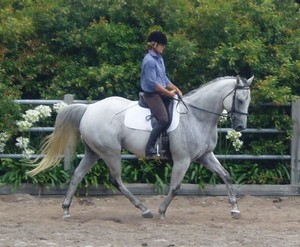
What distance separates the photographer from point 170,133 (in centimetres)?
1155

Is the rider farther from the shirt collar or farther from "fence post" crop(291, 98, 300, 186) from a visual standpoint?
"fence post" crop(291, 98, 300, 186)

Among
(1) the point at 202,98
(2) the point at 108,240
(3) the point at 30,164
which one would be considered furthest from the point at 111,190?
(2) the point at 108,240

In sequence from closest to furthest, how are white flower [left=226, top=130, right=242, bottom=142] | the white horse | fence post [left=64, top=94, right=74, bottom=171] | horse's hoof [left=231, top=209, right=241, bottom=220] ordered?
the white horse → horse's hoof [left=231, top=209, right=241, bottom=220] → fence post [left=64, top=94, right=74, bottom=171] → white flower [left=226, top=130, right=242, bottom=142]

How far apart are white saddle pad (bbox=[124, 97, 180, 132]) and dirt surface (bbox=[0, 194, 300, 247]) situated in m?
1.21

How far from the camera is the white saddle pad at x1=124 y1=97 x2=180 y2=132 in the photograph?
1159 cm

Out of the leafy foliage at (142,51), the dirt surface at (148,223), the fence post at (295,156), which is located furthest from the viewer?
the fence post at (295,156)

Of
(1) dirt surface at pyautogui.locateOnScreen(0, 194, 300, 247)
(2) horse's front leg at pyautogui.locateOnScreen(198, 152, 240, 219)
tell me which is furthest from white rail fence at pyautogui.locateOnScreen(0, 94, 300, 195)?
(2) horse's front leg at pyautogui.locateOnScreen(198, 152, 240, 219)

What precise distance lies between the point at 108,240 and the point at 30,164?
353 cm

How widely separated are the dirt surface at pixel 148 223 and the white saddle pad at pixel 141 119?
3.96 feet

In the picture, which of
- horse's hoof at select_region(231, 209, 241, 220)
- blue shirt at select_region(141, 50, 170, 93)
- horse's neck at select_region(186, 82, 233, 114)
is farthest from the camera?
horse's hoof at select_region(231, 209, 241, 220)

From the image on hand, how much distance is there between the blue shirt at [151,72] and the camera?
11.4 metres

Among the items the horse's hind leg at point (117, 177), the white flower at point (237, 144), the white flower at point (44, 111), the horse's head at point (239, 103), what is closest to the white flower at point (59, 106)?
the white flower at point (44, 111)

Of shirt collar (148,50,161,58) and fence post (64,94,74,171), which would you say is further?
fence post (64,94,74,171)

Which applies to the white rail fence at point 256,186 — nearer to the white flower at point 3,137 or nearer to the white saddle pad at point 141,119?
the white flower at point 3,137
